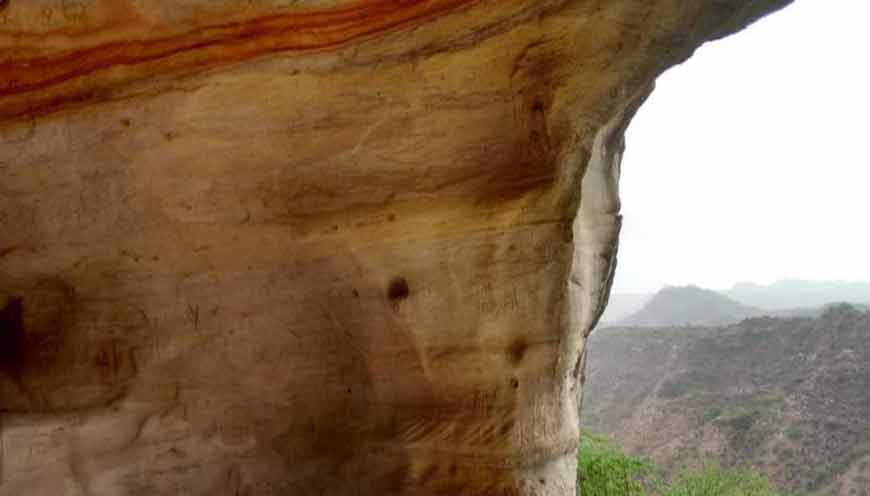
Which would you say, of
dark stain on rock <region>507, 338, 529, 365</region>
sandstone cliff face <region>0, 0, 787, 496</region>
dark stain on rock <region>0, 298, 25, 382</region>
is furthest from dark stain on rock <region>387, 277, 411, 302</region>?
dark stain on rock <region>0, 298, 25, 382</region>

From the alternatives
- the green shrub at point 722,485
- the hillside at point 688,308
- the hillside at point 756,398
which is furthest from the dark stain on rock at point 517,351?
the hillside at point 688,308

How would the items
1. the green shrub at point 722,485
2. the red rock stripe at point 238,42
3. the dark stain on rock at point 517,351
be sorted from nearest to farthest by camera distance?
the red rock stripe at point 238,42 → the dark stain on rock at point 517,351 → the green shrub at point 722,485

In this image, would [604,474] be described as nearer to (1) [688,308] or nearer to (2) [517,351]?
(2) [517,351]

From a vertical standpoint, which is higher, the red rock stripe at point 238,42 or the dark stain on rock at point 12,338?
the red rock stripe at point 238,42

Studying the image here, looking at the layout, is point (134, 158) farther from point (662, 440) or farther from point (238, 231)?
point (662, 440)

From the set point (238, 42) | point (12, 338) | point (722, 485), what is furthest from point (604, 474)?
point (238, 42)

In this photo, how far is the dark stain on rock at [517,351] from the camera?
3.70 meters

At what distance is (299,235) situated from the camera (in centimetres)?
373

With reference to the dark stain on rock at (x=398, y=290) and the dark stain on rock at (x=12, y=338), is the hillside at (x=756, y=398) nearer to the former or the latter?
the dark stain on rock at (x=398, y=290)

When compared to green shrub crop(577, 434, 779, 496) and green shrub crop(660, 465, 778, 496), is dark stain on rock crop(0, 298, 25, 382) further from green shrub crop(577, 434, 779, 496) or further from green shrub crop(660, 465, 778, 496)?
green shrub crop(660, 465, 778, 496)

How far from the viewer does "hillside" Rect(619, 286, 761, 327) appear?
188 feet

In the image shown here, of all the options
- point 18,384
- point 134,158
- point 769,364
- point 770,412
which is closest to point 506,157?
point 134,158

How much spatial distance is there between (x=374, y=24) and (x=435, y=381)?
1.78 meters

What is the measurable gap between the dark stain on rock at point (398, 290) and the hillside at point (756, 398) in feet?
59.0
